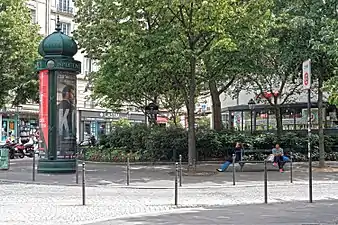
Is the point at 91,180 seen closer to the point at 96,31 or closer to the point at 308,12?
the point at 96,31

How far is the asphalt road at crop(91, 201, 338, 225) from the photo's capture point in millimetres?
10414

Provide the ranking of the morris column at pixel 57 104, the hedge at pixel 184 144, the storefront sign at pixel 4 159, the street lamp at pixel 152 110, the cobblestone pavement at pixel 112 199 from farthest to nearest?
the street lamp at pixel 152 110 → the hedge at pixel 184 144 → the storefront sign at pixel 4 159 → the morris column at pixel 57 104 → the cobblestone pavement at pixel 112 199

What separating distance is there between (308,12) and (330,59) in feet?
7.80

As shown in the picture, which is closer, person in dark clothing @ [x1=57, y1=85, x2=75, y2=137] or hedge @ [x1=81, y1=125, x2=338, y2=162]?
person in dark clothing @ [x1=57, y1=85, x2=75, y2=137]

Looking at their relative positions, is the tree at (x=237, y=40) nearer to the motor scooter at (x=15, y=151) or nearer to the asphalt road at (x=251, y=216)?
the asphalt road at (x=251, y=216)

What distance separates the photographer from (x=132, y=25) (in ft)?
71.2

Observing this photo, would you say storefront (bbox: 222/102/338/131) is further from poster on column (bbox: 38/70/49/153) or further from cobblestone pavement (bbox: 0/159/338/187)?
poster on column (bbox: 38/70/49/153)

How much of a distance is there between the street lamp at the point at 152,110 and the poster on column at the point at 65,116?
10.5 metres

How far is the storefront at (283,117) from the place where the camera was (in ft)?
117

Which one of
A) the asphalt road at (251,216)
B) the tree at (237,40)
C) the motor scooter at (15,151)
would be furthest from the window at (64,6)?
the asphalt road at (251,216)

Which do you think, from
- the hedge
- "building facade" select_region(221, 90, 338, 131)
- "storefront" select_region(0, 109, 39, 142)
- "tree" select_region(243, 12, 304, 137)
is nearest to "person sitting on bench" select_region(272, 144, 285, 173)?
"tree" select_region(243, 12, 304, 137)

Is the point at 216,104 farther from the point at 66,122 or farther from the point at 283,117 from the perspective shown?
the point at 66,122

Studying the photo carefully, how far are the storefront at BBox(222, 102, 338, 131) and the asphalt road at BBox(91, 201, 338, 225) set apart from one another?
23714 millimetres

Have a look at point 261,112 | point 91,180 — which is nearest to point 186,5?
point 91,180
